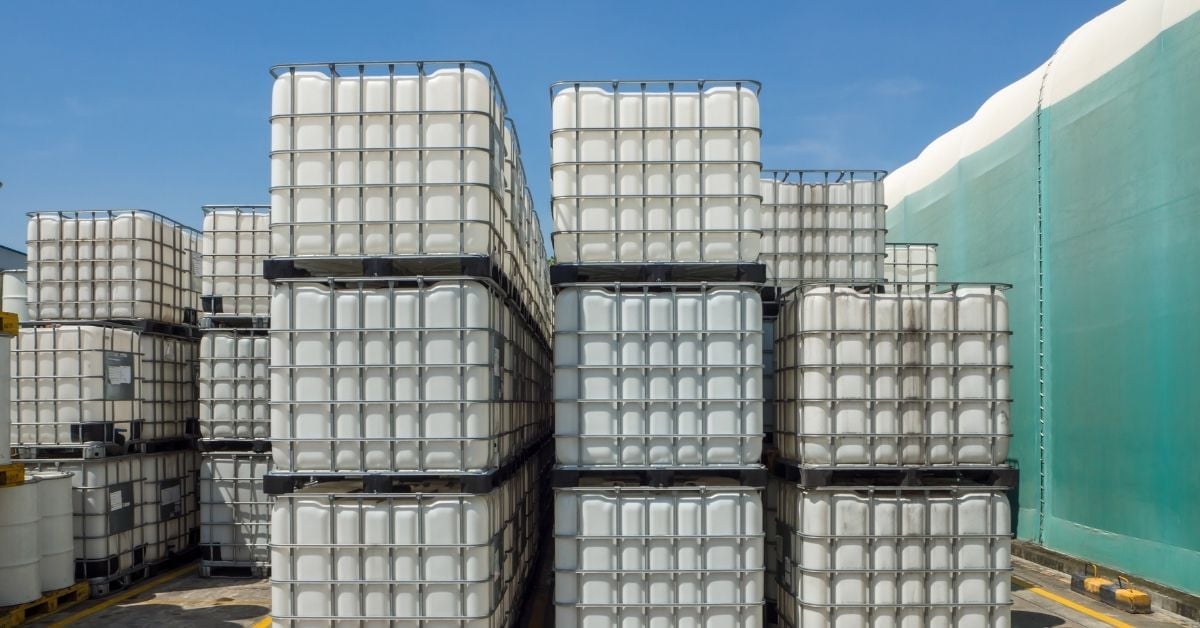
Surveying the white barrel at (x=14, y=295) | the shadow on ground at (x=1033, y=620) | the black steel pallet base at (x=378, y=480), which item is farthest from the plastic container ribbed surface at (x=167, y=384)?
the shadow on ground at (x=1033, y=620)

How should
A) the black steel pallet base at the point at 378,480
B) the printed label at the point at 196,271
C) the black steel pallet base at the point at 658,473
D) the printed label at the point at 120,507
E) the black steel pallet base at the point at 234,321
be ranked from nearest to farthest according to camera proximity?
the black steel pallet base at the point at 378,480, the black steel pallet base at the point at 658,473, the printed label at the point at 120,507, the black steel pallet base at the point at 234,321, the printed label at the point at 196,271

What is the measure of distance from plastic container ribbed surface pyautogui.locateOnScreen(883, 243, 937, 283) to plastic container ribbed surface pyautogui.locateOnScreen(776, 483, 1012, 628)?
8.32 m

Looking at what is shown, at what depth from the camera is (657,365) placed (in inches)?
343

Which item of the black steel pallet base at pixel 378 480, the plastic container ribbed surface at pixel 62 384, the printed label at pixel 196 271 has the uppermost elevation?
the printed label at pixel 196 271

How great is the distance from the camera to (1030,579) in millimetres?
14570

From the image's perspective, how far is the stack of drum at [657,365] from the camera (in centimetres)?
871

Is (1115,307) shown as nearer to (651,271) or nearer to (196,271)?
(651,271)

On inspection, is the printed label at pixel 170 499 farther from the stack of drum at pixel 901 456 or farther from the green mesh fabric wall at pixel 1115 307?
the green mesh fabric wall at pixel 1115 307

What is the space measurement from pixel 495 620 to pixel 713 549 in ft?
7.87

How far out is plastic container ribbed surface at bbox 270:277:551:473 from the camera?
26.5 feet

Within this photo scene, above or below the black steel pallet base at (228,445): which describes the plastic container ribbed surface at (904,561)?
below

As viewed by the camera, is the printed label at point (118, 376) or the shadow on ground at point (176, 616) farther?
the printed label at point (118, 376)

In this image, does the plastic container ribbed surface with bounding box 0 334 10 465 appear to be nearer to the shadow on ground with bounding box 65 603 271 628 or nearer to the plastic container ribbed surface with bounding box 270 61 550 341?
the shadow on ground with bounding box 65 603 271 628

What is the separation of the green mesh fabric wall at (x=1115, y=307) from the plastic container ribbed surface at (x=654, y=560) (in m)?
8.07
